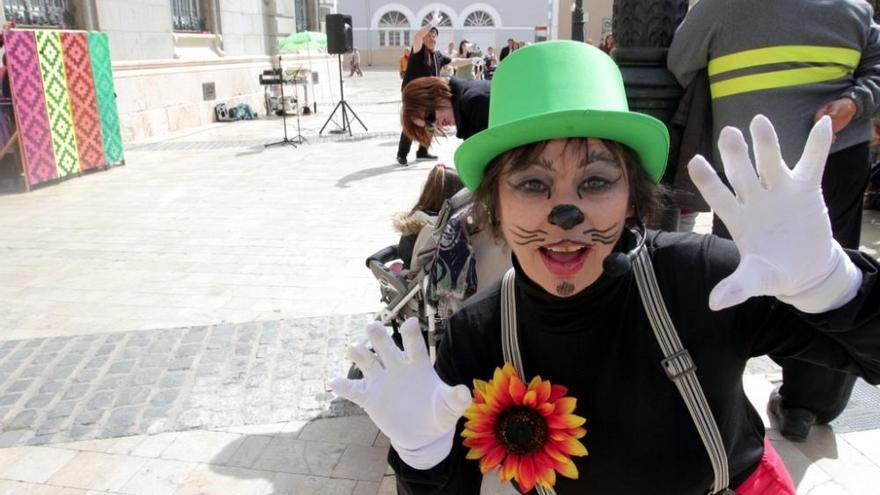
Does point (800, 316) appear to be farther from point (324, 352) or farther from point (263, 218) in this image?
point (263, 218)

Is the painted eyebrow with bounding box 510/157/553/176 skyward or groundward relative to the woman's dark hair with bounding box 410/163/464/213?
skyward

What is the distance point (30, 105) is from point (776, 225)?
9.26 m

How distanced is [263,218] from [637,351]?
20.5ft

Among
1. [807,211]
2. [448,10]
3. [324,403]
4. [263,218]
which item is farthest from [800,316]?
A: [448,10]

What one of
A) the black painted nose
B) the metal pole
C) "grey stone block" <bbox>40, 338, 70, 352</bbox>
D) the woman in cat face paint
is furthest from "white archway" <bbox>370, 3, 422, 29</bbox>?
the black painted nose

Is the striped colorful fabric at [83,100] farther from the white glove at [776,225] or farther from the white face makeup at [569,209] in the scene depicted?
the white glove at [776,225]

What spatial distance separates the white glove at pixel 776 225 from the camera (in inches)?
43.4

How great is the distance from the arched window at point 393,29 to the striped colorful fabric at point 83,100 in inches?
1667

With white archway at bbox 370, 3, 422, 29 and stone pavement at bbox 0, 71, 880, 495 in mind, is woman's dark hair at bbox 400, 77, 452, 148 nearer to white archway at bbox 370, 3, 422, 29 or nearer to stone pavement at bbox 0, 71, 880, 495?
stone pavement at bbox 0, 71, 880, 495

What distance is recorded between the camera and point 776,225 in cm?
113

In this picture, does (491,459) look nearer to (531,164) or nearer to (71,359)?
(531,164)

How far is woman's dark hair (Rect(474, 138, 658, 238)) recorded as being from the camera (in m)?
1.39

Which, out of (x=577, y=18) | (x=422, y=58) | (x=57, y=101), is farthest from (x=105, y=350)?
(x=577, y=18)

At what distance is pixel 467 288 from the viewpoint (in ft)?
8.85
